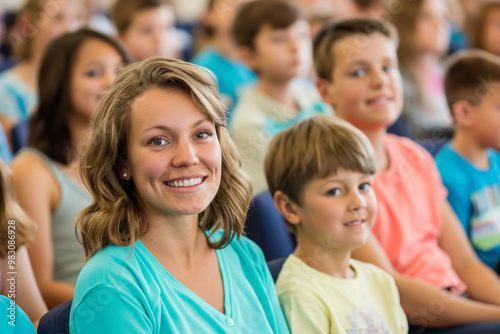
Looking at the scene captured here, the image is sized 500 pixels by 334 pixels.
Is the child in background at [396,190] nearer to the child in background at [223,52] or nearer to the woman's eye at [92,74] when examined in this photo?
the woman's eye at [92,74]

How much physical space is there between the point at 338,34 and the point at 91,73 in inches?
29.8

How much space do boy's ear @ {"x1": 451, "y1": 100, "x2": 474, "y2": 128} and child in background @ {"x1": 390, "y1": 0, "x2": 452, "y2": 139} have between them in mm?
792

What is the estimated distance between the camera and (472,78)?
218cm

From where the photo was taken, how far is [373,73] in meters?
1.85

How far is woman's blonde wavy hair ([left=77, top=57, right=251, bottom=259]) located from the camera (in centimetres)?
112

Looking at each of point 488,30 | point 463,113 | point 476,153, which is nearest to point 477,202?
point 476,153

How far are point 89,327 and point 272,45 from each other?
177 cm

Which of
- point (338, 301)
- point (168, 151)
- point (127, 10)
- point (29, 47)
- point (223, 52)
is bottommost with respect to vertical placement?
point (338, 301)

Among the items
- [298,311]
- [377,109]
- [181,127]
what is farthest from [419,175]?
[181,127]

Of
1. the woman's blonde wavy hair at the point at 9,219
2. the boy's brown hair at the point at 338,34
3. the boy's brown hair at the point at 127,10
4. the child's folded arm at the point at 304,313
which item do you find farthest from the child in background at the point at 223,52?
the child's folded arm at the point at 304,313

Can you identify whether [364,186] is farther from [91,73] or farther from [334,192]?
[91,73]

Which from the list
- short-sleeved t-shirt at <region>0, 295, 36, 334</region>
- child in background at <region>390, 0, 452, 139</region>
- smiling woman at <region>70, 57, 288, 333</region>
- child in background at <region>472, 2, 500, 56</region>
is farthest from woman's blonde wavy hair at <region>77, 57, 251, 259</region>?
child in background at <region>472, 2, 500, 56</region>

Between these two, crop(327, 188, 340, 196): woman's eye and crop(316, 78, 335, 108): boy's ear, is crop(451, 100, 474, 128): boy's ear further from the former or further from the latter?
crop(327, 188, 340, 196): woman's eye

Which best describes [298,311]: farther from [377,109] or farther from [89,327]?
[377,109]
